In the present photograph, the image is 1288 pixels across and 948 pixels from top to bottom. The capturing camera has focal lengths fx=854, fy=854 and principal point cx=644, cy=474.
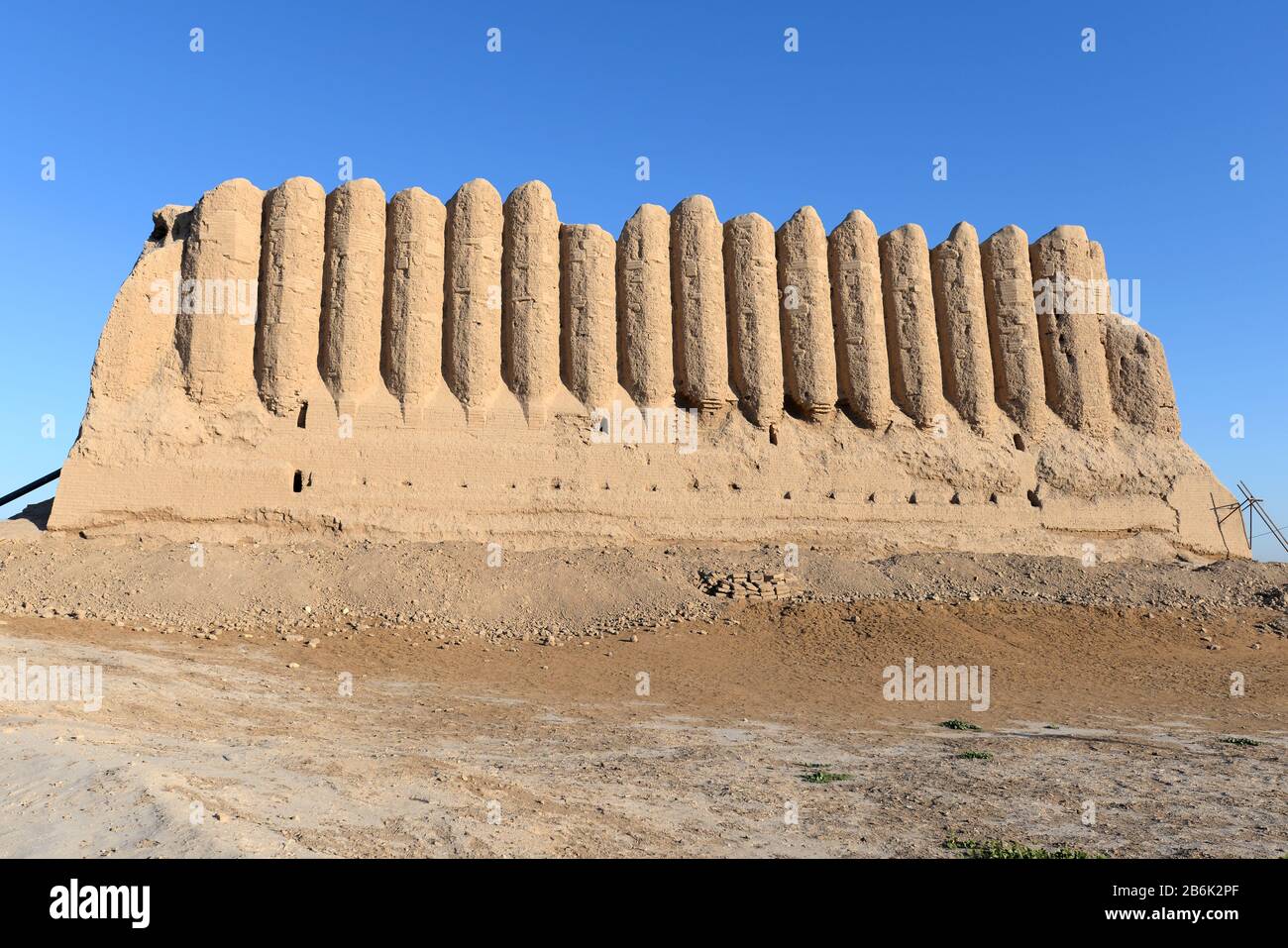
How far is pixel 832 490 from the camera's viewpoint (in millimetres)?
19219

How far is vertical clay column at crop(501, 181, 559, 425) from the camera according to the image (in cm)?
1925

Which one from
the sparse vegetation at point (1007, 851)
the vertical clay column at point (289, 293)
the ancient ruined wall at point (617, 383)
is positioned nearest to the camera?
the sparse vegetation at point (1007, 851)

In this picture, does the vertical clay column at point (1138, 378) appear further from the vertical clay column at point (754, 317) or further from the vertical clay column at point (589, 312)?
the vertical clay column at point (589, 312)

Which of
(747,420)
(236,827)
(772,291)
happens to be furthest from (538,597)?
(236,827)

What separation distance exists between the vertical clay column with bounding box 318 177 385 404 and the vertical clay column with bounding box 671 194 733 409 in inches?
271

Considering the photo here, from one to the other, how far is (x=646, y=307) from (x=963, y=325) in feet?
26.6

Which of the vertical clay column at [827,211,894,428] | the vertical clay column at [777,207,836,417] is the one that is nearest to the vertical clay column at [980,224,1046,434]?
the vertical clay column at [827,211,894,428]

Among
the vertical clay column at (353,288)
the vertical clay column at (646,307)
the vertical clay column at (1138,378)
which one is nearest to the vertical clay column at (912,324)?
the vertical clay column at (1138,378)

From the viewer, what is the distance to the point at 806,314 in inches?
818

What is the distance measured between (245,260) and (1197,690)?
19643 millimetres

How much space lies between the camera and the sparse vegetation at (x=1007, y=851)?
491 cm

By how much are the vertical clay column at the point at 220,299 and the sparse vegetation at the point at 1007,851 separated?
56.2ft

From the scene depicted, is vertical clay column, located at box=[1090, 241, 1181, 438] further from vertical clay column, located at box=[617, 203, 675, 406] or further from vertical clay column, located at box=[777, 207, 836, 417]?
vertical clay column, located at box=[617, 203, 675, 406]

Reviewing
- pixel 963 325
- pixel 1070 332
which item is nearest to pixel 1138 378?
pixel 1070 332
